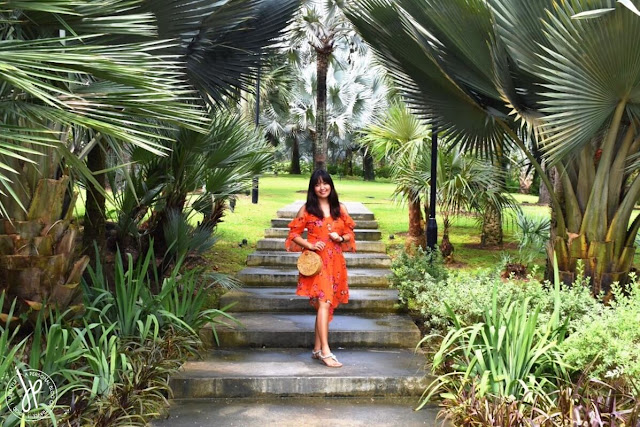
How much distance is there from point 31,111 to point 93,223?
3.90 metres

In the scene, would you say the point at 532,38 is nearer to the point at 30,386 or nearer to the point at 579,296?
the point at 579,296

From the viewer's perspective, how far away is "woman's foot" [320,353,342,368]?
221 inches

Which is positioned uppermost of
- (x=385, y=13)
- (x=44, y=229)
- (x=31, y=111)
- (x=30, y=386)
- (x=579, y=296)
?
(x=385, y=13)

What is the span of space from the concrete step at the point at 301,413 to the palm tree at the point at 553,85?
238cm

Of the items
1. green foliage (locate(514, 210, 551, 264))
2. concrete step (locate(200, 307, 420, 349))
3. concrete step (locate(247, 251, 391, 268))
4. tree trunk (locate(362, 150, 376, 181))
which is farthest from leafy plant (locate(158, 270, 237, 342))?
tree trunk (locate(362, 150, 376, 181))

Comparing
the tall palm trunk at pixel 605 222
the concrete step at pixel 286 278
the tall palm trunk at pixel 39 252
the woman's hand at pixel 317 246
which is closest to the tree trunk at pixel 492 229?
the concrete step at pixel 286 278

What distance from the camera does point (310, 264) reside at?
5645mm

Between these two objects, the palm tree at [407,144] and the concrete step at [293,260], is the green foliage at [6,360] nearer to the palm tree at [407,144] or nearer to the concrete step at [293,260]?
the concrete step at [293,260]

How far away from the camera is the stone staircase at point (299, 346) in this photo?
5.27m

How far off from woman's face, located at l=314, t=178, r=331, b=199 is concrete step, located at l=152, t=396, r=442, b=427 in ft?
5.64

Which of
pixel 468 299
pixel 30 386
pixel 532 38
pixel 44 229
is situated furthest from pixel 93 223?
pixel 532 38

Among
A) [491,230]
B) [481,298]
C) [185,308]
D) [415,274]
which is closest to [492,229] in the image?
[491,230]

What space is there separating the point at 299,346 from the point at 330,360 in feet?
2.42

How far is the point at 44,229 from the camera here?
4.79 metres
